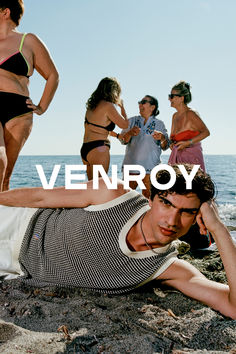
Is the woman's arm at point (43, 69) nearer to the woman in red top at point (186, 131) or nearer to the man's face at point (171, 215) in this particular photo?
the man's face at point (171, 215)

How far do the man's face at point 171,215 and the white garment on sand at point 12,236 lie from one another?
1.07 metres

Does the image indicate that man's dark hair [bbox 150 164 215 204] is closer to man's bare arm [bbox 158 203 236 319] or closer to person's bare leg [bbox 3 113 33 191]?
man's bare arm [bbox 158 203 236 319]

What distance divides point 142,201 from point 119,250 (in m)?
0.46

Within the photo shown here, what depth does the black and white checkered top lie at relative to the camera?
281 cm

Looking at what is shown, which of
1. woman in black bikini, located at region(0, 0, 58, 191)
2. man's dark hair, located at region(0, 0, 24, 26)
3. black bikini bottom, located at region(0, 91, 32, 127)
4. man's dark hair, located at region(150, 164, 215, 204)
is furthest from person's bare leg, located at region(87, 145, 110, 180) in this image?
man's dark hair, located at region(150, 164, 215, 204)

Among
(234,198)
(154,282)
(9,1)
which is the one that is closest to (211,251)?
(154,282)

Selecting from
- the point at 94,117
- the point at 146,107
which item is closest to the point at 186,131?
the point at 146,107

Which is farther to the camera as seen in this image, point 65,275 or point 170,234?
point 65,275

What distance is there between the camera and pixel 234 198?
40.7ft

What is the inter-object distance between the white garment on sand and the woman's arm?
5.31 ft

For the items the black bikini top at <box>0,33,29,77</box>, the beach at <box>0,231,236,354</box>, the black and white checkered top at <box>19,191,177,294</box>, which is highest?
the black bikini top at <box>0,33,29,77</box>

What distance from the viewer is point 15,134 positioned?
4.27m

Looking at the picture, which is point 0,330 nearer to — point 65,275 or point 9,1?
point 65,275

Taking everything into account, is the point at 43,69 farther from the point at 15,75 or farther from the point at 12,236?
the point at 12,236
